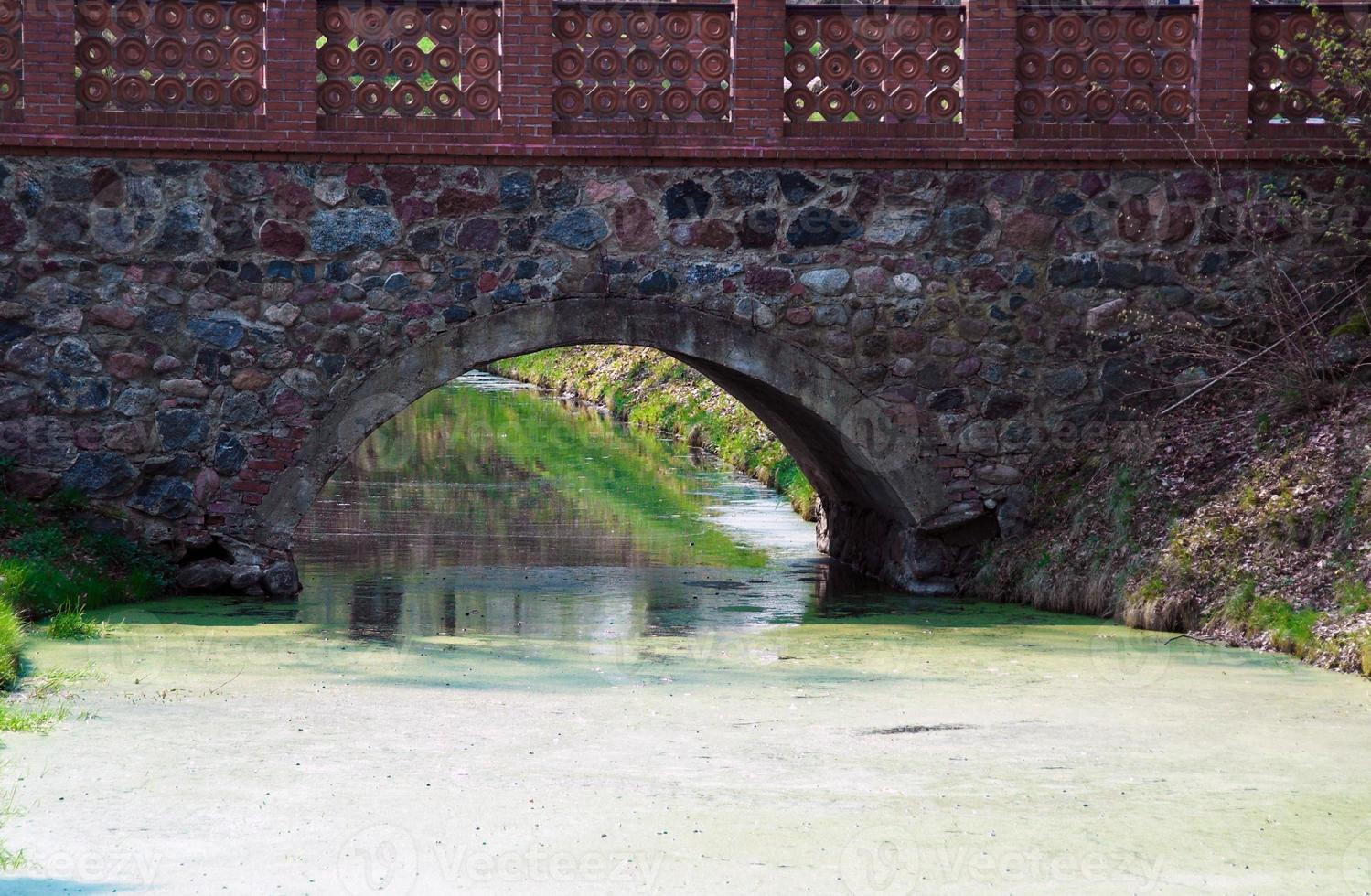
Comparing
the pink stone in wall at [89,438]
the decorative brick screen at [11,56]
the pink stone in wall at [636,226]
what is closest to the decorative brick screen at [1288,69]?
the pink stone in wall at [636,226]

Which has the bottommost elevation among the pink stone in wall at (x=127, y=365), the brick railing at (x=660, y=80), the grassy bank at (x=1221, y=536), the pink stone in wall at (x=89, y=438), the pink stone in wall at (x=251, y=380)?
the grassy bank at (x=1221, y=536)

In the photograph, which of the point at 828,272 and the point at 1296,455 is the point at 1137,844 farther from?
the point at 828,272

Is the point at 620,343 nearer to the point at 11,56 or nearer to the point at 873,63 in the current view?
the point at 873,63

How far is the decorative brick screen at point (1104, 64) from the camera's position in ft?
33.5

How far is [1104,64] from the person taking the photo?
10.2m

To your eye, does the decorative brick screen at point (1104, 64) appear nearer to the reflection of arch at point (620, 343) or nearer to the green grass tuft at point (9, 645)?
the reflection of arch at point (620, 343)

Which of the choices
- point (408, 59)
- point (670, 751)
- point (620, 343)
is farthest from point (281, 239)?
point (670, 751)

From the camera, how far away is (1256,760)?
20.8ft

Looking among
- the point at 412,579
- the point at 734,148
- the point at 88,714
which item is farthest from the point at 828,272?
the point at 88,714

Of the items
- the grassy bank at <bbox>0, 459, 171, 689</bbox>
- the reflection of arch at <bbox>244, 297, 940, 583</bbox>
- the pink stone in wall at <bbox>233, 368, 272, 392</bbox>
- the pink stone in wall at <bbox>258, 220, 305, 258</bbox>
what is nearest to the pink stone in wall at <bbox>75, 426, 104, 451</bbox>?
the grassy bank at <bbox>0, 459, 171, 689</bbox>

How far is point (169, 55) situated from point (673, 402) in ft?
45.0

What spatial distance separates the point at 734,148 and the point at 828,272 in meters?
0.90

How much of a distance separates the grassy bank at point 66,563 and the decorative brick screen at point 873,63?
14.9 feet

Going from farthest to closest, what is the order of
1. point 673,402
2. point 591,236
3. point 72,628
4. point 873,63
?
point 673,402 < point 873,63 < point 591,236 < point 72,628
